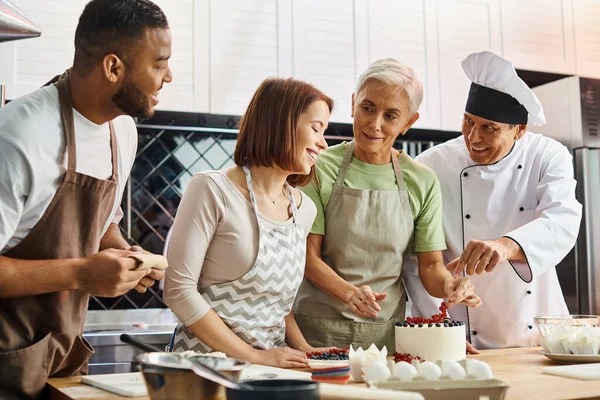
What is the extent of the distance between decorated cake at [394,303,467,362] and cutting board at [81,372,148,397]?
56 cm

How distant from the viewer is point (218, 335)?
1.58 metres

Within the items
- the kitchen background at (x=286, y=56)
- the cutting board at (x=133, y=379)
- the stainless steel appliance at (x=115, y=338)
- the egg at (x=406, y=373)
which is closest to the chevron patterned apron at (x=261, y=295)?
the cutting board at (x=133, y=379)

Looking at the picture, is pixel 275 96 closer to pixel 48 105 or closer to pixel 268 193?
pixel 268 193

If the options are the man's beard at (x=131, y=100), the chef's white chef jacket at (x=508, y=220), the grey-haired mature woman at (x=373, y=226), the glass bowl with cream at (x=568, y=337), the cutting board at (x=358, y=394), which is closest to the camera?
the cutting board at (x=358, y=394)

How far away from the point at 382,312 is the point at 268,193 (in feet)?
1.53

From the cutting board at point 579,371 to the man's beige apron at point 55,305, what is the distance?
38.1 inches

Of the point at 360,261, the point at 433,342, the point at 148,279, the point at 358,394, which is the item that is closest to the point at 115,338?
the point at 360,261

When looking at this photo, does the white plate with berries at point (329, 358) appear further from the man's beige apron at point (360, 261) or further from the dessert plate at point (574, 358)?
the dessert plate at point (574, 358)

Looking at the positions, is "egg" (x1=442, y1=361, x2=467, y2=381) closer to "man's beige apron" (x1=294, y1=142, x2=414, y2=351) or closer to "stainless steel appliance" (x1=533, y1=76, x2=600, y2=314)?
"man's beige apron" (x1=294, y1=142, x2=414, y2=351)

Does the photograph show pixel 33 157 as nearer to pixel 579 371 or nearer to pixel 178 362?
pixel 178 362

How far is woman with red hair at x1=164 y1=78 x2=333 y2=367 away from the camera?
1.59m

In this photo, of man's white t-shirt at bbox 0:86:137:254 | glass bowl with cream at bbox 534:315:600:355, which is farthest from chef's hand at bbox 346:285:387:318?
man's white t-shirt at bbox 0:86:137:254

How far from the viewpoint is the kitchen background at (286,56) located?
3.15 meters

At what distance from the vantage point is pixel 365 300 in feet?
5.70
